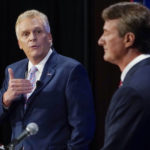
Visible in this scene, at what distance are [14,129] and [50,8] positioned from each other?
1.74 metres

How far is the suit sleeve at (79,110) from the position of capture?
248 centimetres

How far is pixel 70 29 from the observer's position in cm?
411

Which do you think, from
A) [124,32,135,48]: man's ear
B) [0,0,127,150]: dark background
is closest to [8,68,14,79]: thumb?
[124,32,135,48]: man's ear

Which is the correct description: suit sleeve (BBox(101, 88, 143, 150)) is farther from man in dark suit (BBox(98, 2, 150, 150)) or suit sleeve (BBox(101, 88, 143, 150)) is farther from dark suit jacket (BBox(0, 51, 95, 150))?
dark suit jacket (BBox(0, 51, 95, 150))

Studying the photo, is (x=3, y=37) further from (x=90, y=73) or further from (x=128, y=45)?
(x=128, y=45)

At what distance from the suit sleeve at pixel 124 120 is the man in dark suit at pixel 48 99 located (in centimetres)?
85

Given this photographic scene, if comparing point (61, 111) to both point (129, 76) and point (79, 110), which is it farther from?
point (129, 76)

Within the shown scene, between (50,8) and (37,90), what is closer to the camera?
(37,90)

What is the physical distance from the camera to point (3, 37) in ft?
13.4

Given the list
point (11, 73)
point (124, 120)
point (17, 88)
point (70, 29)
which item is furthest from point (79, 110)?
A: point (70, 29)

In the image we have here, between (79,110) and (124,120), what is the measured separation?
3.00 ft

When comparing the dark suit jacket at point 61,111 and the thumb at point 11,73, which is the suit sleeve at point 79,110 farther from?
the thumb at point 11,73

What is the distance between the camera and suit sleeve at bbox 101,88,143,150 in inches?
63.1

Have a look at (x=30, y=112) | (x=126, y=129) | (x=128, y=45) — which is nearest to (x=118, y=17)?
(x=128, y=45)
